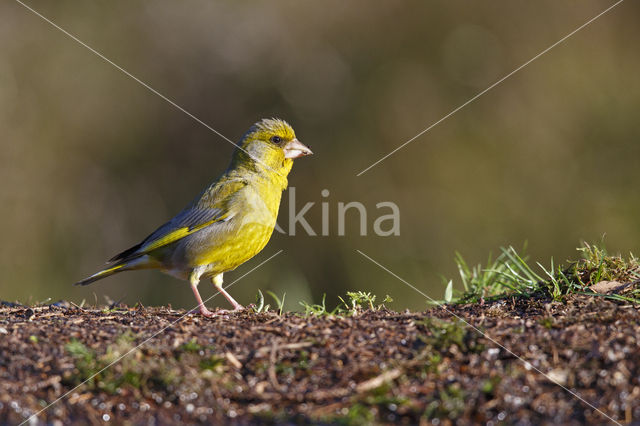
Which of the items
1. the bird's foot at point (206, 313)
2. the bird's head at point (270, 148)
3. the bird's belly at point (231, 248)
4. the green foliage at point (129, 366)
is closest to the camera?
the green foliage at point (129, 366)

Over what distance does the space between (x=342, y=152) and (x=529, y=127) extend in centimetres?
213

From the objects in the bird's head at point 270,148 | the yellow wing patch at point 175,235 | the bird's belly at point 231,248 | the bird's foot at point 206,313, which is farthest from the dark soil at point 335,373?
the bird's head at point 270,148

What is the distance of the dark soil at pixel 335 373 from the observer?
262 centimetres

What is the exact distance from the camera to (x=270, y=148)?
6.32 m

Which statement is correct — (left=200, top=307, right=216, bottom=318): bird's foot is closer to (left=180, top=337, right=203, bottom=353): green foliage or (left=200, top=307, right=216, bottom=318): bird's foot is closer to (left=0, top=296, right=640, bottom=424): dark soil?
(left=0, top=296, right=640, bottom=424): dark soil

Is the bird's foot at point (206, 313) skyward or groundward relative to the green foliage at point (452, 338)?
skyward

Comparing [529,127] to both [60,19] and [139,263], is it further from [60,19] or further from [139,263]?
[60,19]

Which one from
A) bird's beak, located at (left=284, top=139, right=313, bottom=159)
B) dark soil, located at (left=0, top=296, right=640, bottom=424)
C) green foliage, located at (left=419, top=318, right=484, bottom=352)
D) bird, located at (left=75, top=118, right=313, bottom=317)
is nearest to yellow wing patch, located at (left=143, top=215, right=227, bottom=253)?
bird, located at (left=75, top=118, right=313, bottom=317)

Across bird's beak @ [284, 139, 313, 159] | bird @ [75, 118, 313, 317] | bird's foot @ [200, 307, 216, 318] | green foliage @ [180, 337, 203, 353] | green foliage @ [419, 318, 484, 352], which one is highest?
bird's beak @ [284, 139, 313, 159]

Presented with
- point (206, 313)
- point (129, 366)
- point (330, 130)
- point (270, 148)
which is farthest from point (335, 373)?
point (330, 130)

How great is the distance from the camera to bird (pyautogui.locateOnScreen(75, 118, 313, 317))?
559cm

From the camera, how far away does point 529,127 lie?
7445 millimetres

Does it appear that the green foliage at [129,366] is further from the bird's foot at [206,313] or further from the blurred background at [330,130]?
the blurred background at [330,130]

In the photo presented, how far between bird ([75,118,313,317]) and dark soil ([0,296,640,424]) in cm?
211
